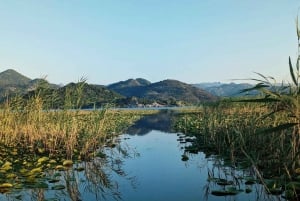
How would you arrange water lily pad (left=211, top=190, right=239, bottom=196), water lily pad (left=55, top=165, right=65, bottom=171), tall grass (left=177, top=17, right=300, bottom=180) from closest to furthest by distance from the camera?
tall grass (left=177, top=17, right=300, bottom=180) < water lily pad (left=211, top=190, right=239, bottom=196) < water lily pad (left=55, top=165, right=65, bottom=171)

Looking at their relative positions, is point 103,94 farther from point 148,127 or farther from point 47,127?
point 47,127

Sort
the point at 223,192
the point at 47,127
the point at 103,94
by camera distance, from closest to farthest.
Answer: the point at 223,192
the point at 47,127
the point at 103,94

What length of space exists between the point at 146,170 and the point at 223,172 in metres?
2.48

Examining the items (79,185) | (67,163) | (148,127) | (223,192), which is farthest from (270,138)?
(148,127)

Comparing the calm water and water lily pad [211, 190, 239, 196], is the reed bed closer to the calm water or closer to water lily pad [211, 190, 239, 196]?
the calm water

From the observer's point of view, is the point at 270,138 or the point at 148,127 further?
the point at 148,127

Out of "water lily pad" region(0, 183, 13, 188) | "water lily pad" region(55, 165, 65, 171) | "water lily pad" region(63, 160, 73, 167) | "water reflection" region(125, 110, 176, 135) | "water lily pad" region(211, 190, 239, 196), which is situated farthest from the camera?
"water reflection" region(125, 110, 176, 135)

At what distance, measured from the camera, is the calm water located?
24.7 ft

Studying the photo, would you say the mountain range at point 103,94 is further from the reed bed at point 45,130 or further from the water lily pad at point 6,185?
the water lily pad at point 6,185

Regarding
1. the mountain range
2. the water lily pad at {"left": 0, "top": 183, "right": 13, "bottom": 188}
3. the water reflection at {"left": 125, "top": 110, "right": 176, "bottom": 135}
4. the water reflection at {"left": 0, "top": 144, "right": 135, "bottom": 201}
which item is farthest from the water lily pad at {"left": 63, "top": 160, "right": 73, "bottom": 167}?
the water reflection at {"left": 125, "top": 110, "right": 176, "bottom": 135}

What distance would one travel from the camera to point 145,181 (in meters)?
9.26

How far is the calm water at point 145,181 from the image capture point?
753 cm

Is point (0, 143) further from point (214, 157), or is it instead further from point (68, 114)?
point (214, 157)

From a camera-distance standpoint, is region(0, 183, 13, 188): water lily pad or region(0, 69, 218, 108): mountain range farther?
region(0, 69, 218, 108): mountain range
